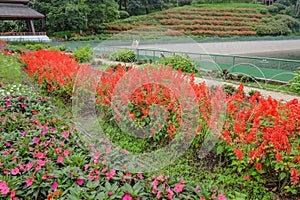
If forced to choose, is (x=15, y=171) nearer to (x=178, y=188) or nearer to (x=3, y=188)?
(x=3, y=188)

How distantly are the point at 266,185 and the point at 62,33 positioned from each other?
28.9 m

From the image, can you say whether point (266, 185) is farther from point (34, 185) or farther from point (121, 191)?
point (34, 185)

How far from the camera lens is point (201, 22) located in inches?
1383

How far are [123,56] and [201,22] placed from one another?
87.5 feet

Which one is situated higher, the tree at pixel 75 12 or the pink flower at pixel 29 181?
the tree at pixel 75 12

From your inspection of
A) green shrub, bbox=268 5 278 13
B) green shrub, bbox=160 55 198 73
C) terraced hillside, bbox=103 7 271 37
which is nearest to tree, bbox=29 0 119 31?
terraced hillside, bbox=103 7 271 37

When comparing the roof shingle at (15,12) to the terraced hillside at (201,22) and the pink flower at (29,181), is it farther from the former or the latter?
the pink flower at (29,181)

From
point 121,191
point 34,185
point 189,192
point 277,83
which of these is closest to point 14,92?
point 34,185

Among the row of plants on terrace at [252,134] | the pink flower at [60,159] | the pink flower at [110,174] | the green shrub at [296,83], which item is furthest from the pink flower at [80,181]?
the green shrub at [296,83]

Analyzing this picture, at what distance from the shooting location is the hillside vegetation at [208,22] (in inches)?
1260

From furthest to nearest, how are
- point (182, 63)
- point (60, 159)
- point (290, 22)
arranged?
1. point (290, 22)
2. point (182, 63)
3. point (60, 159)

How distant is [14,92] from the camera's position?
15.9ft

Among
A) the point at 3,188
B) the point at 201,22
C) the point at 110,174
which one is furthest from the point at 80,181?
the point at 201,22

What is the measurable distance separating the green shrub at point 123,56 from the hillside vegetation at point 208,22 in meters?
18.7
